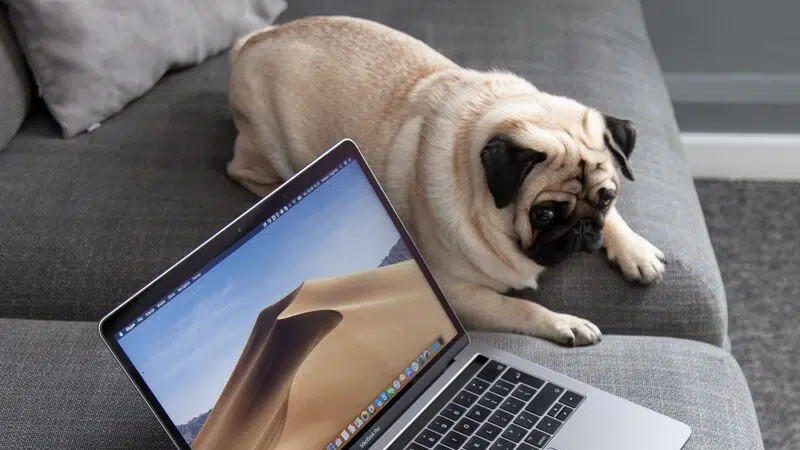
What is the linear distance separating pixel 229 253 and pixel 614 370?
547 mm

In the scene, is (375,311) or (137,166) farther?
(137,166)

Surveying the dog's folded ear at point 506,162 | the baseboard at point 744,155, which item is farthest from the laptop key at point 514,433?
the baseboard at point 744,155

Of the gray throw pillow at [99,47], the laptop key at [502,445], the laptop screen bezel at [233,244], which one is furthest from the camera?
the gray throw pillow at [99,47]

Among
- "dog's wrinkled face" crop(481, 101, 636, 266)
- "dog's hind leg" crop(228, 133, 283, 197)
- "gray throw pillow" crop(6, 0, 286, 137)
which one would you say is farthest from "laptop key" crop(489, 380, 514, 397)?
"gray throw pillow" crop(6, 0, 286, 137)

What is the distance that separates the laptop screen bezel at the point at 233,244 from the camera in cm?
93

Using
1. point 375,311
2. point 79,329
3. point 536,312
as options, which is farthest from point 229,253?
point 536,312

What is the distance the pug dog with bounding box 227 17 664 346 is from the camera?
1310mm

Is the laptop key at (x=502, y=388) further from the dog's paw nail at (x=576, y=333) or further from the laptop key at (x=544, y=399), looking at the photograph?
the dog's paw nail at (x=576, y=333)

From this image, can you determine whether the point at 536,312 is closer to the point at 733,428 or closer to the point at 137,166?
the point at 733,428

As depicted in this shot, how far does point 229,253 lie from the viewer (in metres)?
1.02

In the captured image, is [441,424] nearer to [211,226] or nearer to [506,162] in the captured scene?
[506,162]

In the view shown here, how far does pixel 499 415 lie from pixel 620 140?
494 mm

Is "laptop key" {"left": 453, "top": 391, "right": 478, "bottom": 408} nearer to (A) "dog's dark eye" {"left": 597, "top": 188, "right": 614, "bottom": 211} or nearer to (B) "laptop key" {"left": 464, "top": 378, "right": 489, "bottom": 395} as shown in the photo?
(B) "laptop key" {"left": 464, "top": 378, "right": 489, "bottom": 395}

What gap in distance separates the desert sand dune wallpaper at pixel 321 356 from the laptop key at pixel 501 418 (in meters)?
0.13
